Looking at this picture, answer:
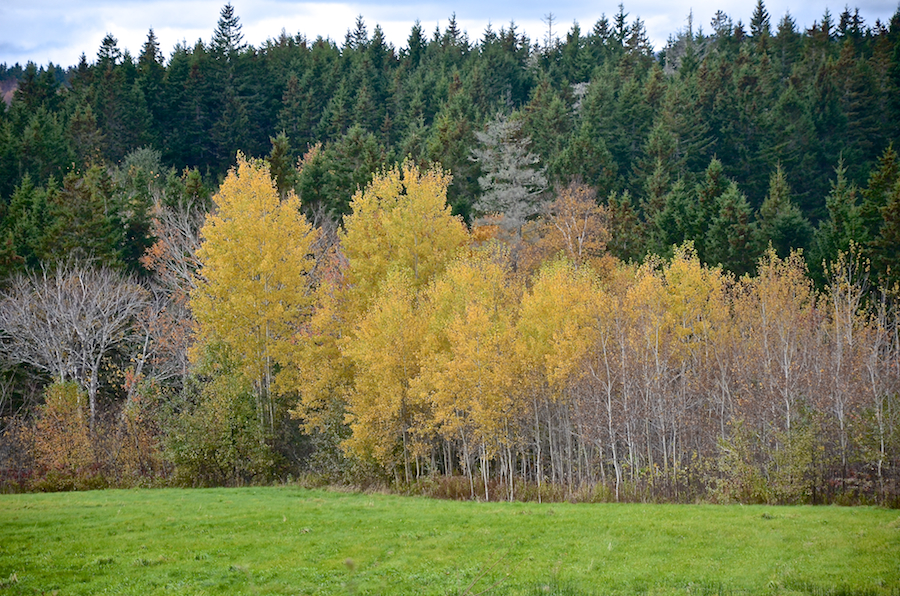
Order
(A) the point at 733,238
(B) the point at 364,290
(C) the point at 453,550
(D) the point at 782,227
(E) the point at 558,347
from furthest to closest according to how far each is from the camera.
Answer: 1. (D) the point at 782,227
2. (A) the point at 733,238
3. (B) the point at 364,290
4. (E) the point at 558,347
5. (C) the point at 453,550

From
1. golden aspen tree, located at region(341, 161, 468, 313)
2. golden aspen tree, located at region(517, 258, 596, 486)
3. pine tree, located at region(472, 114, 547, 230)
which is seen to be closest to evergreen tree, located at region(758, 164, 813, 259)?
pine tree, located at region(472, 114, 547, 230)

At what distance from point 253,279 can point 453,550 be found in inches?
866

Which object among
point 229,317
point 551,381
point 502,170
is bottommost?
point 551,381

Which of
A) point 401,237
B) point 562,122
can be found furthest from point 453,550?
point 562,122

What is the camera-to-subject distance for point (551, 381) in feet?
92.6

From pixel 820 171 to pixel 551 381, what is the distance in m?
42.3

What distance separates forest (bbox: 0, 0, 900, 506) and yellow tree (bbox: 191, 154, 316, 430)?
0.43ft

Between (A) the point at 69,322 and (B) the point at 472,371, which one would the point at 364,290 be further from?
(A) the point at 69,322

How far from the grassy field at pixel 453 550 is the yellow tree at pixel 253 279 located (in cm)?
1331

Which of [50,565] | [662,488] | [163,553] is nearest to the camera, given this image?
[50,565]

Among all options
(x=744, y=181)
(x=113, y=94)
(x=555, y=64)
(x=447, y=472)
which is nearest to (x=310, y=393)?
(x=447, y=472)

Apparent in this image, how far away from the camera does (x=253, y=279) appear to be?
34.9 m

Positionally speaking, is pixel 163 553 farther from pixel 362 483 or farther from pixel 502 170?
pixel 502 170

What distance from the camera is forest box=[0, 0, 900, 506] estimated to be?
27094mm
